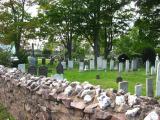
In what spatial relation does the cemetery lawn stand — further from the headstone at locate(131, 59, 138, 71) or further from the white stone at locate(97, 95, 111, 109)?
the white stone at locate(97, 95, 111, 109)

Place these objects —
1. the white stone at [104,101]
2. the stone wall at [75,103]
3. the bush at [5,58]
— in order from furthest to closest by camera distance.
Result: 1. the bush at [5,58]
2. the white stone at [104,101]
3. the stone wall at [75,103]

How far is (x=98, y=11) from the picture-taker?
44.8 metres

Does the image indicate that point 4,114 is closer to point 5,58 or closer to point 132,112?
point 132,112

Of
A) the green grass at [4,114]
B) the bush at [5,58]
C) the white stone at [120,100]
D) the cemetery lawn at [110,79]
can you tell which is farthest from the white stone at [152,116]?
the bush at [5,58]

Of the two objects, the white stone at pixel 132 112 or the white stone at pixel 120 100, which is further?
the white stone at pixel 120 100

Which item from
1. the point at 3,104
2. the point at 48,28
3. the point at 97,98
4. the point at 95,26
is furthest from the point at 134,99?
the point at 48,28

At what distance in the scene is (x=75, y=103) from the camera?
5.54 metres

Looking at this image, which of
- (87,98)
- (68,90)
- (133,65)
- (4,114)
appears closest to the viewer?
(87,98)

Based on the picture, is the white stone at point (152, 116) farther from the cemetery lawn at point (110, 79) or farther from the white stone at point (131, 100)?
the cemetery lawn at point (110, 79)

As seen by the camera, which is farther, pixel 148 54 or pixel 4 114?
pixel 148 54

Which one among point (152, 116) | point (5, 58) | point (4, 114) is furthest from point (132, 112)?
point (5, 58)

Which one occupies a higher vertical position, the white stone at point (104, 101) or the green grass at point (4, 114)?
the white stone at point (104, 101)

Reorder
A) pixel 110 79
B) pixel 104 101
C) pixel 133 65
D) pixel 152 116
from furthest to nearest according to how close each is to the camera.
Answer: pixel 133 65 → pixel 110 79 → pixel 104 101 → pixel 152 116

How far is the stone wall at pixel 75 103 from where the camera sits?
14.4ft
